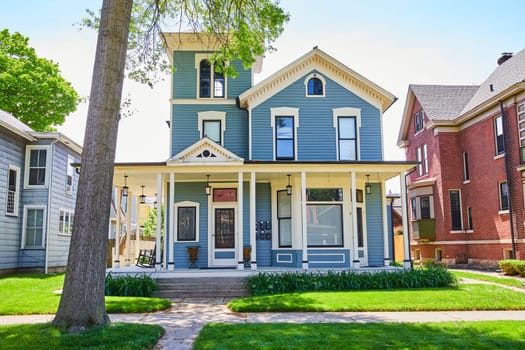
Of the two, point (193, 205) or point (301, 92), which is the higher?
point (301, 92)

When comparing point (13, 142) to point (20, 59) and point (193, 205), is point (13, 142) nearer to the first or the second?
point (193, 205)

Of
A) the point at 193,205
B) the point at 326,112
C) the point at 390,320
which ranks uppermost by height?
the point at 326,112

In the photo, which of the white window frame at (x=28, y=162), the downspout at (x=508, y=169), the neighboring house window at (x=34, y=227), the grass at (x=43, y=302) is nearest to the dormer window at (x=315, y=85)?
the downspout at (x=508, y=169)

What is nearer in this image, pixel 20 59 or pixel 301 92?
pixel 301 92

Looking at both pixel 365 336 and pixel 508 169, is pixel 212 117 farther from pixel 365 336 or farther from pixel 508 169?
pixel 508 169

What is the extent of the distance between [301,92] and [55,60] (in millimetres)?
18076

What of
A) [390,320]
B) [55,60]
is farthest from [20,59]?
[390,320]

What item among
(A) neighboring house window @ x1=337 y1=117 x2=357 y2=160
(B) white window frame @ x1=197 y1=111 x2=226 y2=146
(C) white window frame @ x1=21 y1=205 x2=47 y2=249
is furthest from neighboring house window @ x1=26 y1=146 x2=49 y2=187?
(A) neighboring house window @ x1=337 y1=117 x2=357 y2=160

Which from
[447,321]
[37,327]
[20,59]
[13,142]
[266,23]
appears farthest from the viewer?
[20,59]

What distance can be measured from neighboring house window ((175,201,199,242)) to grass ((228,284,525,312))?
18.6 feet

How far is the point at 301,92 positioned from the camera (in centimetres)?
1677

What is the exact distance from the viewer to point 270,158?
16.3 meters

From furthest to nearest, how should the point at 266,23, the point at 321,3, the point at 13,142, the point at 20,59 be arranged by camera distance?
the point at 20,59, the point at 13,142, the point at 266,23, the point at 321,3

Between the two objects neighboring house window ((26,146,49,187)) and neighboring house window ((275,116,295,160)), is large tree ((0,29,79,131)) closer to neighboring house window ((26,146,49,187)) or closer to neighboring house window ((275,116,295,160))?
neighboring house window ((26,146,49,187))
